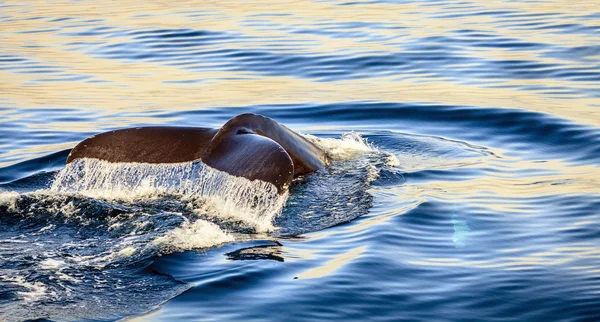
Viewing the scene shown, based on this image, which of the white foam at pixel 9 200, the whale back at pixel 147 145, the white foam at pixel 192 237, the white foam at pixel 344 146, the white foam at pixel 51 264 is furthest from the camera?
the white foam at pixel 344 146

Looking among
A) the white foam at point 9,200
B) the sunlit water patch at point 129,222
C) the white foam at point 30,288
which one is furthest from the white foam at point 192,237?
the white foam at point 9,200

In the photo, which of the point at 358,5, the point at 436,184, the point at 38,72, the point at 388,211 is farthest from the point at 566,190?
the point at 358,5

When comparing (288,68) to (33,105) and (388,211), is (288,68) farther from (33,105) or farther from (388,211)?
(388,211)

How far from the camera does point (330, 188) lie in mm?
8414

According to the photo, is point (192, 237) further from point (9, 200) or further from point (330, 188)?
point (9, 200)

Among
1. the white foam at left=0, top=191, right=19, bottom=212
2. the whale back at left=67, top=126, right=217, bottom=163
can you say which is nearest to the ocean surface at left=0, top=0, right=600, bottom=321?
the white foam at left=0, top=191, right=19, bottom=212

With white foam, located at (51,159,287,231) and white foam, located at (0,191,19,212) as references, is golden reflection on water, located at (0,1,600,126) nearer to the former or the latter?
white foam, located at (51,159,287,231)

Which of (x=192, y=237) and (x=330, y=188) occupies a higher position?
(x=330, y=188)

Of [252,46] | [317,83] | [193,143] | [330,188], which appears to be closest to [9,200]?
[193,143]

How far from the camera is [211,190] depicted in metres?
8.18

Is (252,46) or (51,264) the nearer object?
(51,264)

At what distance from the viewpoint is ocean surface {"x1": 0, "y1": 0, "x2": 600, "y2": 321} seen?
6016mm

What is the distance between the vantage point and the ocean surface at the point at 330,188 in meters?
6.02

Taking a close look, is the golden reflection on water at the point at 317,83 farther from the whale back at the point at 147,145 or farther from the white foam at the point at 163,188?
the whale back at the point at 147,145
